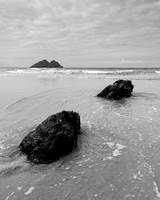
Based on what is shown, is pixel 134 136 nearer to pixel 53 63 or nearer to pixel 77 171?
pixel 77 171

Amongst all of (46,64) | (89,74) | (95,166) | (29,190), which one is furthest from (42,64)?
(29,190)

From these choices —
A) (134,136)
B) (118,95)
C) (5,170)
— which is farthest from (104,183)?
(118,95)

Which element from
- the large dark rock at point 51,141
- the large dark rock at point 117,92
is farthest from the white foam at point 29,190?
the large dark rock at point 117,92

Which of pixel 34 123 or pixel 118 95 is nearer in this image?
pixel 34 123

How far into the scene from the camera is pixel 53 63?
114812 mm

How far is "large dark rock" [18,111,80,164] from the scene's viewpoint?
591 cm

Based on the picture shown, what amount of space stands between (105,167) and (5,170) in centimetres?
236

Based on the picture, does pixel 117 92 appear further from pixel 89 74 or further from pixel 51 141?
pixel 89 74

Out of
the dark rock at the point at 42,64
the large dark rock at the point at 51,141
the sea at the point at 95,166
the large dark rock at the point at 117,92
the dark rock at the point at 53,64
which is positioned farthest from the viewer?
the dark rock at the point at 53,64

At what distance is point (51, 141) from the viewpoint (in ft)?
20.0

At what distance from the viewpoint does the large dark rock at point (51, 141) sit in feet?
19.4

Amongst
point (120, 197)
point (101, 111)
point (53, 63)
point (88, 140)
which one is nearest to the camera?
point (120, 197)

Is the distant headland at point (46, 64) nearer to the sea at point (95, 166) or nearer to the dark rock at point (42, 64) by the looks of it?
the dark rock at point (42, 64)

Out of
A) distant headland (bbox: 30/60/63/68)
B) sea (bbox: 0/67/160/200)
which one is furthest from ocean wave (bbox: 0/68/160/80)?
distant headland (bbox: 30/60/63/68)
